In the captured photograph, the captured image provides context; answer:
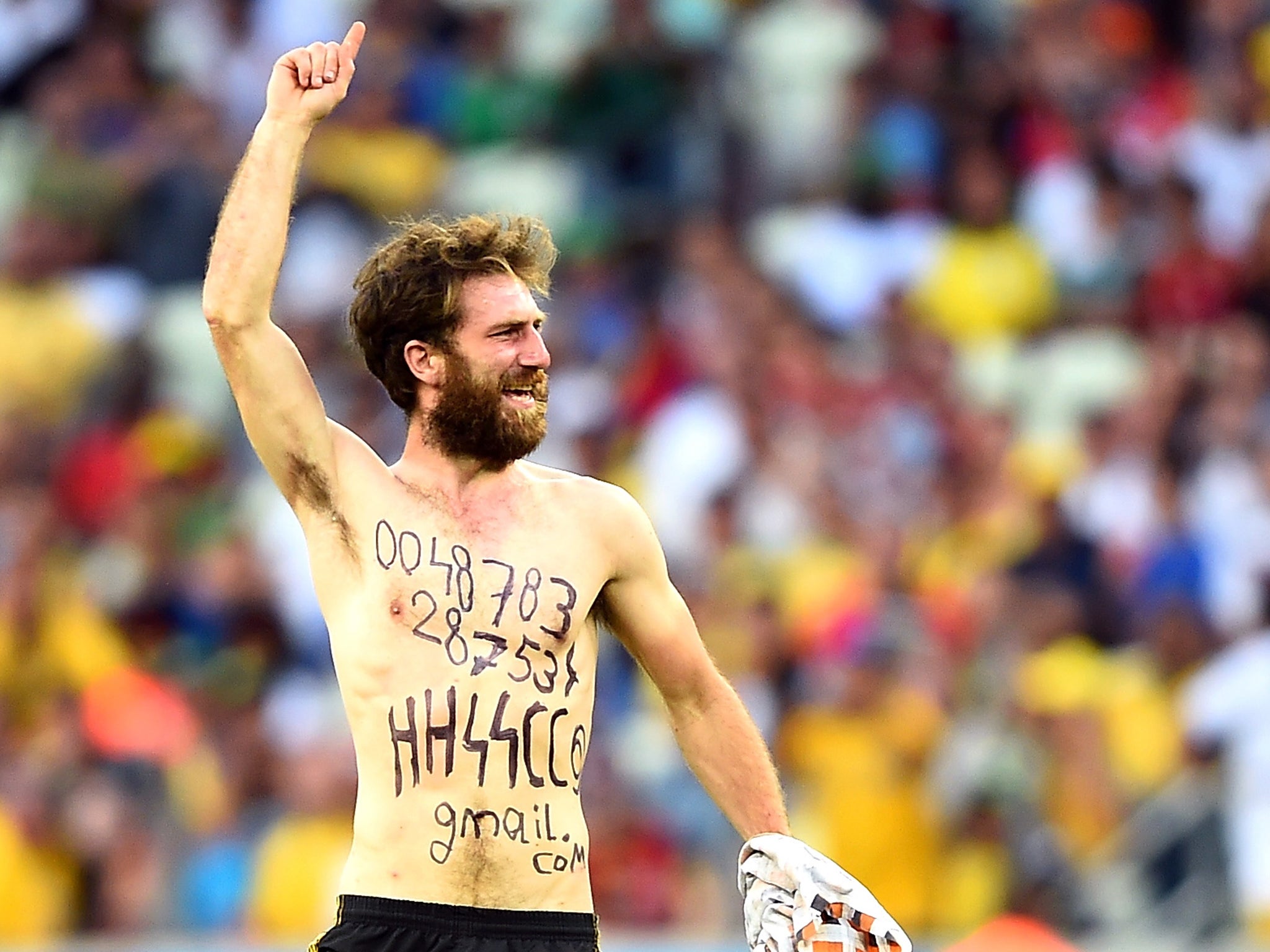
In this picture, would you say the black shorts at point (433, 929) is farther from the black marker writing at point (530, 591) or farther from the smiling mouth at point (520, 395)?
the smiling mouth at point (520, 395)

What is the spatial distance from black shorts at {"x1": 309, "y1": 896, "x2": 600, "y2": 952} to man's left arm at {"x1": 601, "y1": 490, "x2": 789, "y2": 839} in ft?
1.73

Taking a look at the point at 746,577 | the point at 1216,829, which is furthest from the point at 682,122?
the point at 1216,829

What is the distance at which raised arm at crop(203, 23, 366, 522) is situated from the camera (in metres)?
4.59

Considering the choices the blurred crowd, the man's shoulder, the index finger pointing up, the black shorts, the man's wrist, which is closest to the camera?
the black shorts

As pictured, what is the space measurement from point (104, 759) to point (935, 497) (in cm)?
359

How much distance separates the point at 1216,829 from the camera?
8203 mm

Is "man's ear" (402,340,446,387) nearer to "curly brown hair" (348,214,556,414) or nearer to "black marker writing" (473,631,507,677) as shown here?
"curly brown hair" (348,214,556,414)

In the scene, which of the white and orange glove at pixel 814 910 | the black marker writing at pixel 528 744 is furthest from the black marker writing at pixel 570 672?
the white and orange glove at pixel 814 910

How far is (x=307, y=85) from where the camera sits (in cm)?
470

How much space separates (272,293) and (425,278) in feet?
1.23

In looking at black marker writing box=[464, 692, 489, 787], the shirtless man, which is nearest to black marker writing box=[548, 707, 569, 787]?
the shirtless man

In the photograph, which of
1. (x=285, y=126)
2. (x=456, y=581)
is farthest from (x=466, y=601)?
(x=285, y=126)

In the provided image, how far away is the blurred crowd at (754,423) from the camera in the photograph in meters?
8.61

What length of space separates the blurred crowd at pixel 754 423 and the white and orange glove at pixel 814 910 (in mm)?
3667
